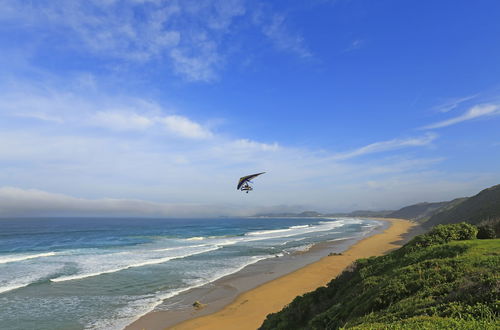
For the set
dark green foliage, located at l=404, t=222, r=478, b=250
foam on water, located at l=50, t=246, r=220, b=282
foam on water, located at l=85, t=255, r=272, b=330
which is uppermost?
dark green foliage, located at l=404, t=222, r=478, b=250

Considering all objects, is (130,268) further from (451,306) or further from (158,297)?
(451,306)

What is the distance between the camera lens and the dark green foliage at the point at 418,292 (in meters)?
5.78

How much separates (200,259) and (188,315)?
19023 millimetres

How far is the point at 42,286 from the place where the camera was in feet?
77.2

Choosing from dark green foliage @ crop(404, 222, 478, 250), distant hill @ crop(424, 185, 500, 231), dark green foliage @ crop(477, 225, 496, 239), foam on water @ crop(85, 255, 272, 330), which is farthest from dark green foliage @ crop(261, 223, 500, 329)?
distant hill @ crop(424, 185, 500, 231)

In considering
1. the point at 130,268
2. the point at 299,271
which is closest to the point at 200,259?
the point at 130,268

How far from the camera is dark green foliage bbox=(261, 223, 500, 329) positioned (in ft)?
19.0

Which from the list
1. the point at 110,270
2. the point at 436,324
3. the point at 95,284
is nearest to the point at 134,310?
the point at 95,284

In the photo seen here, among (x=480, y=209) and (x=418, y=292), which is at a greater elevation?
(x=480, y=209)

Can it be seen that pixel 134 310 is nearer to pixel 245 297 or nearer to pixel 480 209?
pixel 245 297

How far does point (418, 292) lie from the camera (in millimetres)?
7680

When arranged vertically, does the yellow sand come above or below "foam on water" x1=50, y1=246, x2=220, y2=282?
below

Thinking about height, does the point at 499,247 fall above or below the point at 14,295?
above

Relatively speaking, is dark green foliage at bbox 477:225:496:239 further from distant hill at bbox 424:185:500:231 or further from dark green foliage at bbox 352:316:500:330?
distant hill at bbox 424:185:500:231
